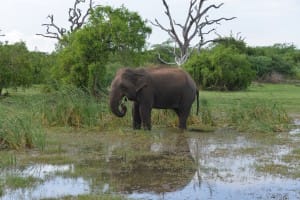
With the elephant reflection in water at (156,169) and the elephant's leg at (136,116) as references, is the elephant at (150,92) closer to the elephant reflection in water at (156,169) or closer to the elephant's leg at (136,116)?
the elephant's leg at (136,116)

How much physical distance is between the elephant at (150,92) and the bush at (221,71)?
14.8m

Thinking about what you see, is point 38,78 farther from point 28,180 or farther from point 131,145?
point 28,180

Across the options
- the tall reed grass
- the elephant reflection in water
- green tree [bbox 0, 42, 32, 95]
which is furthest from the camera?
green tree [bbox 0, 42, 32, 95]

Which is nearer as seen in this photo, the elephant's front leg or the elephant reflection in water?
the elephant reflection in water

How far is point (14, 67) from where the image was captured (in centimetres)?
2436

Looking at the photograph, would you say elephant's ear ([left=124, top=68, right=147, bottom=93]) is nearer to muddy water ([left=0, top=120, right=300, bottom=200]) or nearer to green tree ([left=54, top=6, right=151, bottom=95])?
muddy water ([left=0, top=120, right=300, bottom=200])

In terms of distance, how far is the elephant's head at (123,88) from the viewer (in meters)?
15.4

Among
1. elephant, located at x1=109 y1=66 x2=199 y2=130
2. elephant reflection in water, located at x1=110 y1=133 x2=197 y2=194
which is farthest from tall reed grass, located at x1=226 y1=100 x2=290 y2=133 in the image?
elephant reflection in water, located at x1=110 y1=133 x2=197 y2=194

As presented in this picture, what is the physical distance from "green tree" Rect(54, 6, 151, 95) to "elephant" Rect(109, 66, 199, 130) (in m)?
6.10

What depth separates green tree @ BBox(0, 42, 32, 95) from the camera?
24.2 m

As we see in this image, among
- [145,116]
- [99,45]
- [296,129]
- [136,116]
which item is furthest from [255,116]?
[99,45]

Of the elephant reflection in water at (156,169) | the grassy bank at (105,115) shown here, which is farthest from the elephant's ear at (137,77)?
the elephant reflection in water at (156,169)

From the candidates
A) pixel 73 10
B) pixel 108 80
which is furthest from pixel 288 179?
pixel 73 10

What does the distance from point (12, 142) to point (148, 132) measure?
398 centimetres
